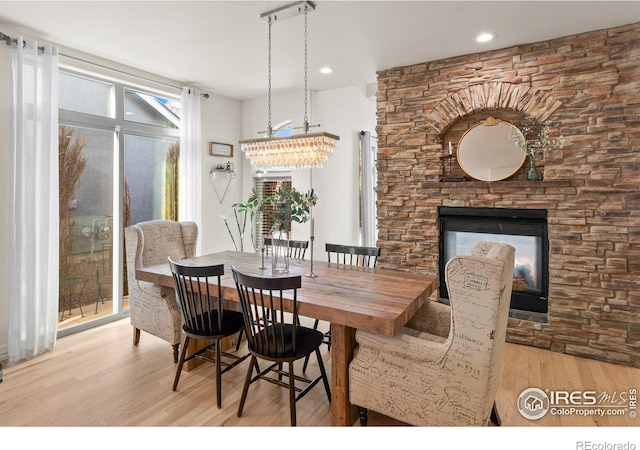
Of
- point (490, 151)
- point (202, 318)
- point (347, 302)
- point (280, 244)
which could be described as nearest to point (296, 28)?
point (280, 244)

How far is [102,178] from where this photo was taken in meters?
3.99

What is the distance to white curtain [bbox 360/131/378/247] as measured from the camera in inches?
230

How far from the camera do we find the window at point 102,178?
3721mm

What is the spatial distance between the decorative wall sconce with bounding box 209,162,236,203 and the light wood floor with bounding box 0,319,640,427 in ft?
7.65

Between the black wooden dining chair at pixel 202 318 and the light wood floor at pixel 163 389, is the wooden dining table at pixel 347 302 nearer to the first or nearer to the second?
the black wooden dining chair at pixel 202 318

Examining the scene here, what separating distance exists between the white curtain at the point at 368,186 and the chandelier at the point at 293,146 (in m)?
2.66

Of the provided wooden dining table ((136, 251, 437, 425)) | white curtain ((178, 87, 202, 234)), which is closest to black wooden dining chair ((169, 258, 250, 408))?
wooden dining table ((136, 251, 437, 425))

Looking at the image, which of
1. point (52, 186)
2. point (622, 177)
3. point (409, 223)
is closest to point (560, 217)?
point (622, 177)

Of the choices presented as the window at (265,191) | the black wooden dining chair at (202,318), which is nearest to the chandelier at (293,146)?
the black wooden dining chair at (202,318)

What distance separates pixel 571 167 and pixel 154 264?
12.9 feet

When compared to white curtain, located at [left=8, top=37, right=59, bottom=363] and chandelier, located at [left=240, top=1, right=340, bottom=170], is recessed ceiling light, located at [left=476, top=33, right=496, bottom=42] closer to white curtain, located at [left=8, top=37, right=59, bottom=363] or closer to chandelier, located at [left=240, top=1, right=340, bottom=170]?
chandelier, located at [left=240, top=1, right=340, bottom=170]

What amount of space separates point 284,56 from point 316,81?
2.83 ft

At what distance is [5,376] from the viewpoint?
9.39 ft

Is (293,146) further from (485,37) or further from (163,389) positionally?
(163,389)
